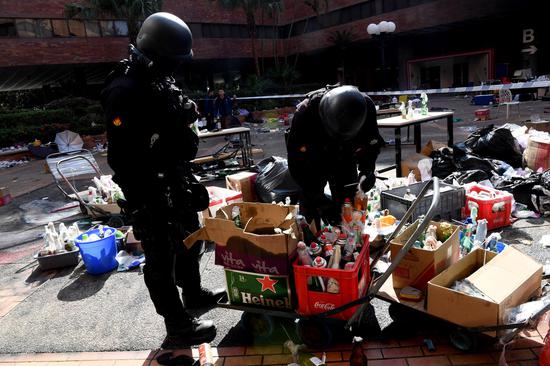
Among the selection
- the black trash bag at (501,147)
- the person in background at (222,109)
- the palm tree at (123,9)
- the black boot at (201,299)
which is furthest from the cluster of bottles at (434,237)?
the palm tree at (123,9)

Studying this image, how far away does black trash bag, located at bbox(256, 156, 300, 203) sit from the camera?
17.2ft

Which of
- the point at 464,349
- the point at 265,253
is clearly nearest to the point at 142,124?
the point at 265,253

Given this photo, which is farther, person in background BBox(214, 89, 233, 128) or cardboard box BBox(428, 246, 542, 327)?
person in background BBox(214, 89, 233, 128)

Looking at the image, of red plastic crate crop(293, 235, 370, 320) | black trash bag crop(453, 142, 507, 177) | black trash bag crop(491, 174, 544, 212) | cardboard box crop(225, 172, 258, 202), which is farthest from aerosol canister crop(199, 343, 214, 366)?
black trash bag crop(453, 142, 507, 177)

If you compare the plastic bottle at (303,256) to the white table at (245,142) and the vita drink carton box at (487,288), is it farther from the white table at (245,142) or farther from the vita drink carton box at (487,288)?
the white table at (245,142)

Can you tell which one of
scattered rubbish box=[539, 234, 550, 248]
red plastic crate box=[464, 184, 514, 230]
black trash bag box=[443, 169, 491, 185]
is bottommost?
scattered rubbish box=[539, 234, 550, 248]

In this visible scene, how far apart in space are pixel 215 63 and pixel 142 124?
2823 cm

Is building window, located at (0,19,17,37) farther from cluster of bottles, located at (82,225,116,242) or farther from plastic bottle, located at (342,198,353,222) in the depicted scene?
plastic bottle, located at (342,198,353,222)

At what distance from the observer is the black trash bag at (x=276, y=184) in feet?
17.2

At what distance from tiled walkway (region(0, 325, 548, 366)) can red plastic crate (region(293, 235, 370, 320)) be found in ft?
1.15

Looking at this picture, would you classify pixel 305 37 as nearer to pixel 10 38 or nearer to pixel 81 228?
pixel 10 38

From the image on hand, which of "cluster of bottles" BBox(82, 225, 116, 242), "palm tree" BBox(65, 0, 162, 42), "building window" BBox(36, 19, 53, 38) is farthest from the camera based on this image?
"building window" BBox(36, 19, 53, 38)

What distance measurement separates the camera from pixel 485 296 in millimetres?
2352

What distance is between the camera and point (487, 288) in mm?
2428
